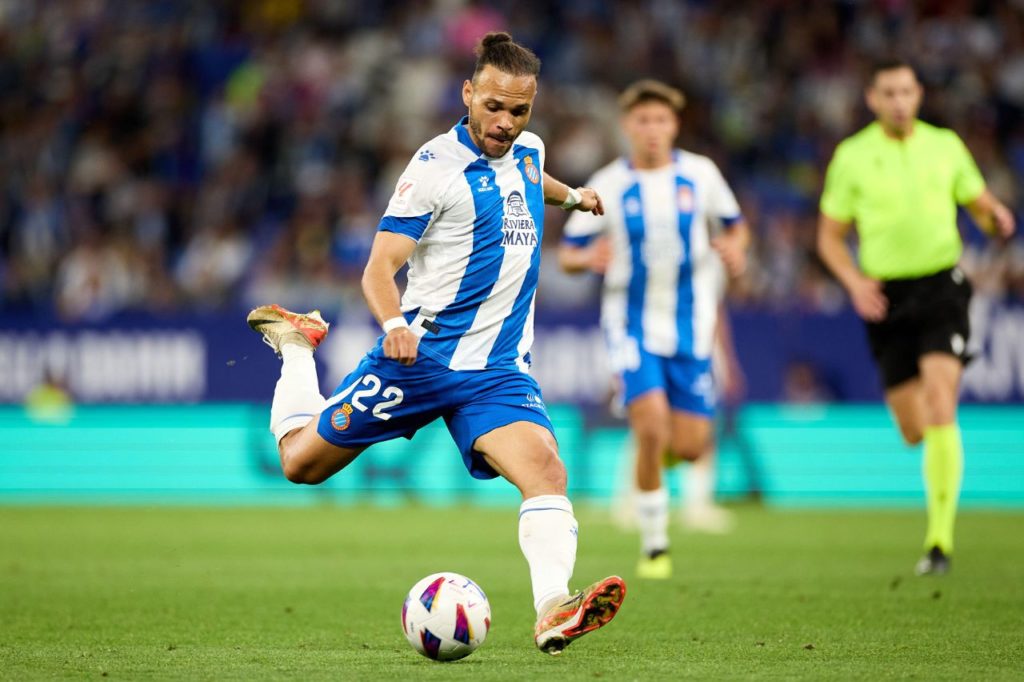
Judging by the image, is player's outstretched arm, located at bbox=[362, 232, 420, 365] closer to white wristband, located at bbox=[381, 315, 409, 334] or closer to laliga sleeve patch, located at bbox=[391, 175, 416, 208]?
white wristband, located at bbox=[381, 315, 409, 334]

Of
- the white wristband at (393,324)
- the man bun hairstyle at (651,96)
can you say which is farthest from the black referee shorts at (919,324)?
the white wristband at (393,324)

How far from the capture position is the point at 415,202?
6.04 metres

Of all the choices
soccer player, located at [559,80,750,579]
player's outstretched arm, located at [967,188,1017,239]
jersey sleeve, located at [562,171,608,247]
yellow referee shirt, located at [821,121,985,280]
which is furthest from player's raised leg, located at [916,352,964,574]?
jersey sleeve, located at [562,171,608,247]

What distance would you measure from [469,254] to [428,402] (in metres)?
0.60

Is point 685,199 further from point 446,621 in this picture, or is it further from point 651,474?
point 446,621

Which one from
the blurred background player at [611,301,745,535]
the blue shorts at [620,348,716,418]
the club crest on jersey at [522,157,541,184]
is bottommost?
the blurred background player at [611,301,745,535]

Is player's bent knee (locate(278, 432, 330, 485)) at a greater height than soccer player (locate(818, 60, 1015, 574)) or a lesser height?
lesser

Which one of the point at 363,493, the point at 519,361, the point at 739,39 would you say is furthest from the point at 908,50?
the point at 519,361

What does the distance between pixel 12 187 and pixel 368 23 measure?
518 centimetres

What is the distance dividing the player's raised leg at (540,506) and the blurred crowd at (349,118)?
11.8 metres

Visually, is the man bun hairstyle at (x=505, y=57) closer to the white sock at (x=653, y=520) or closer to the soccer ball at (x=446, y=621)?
the soccer ball at (x=446, y=621)

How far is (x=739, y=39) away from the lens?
67.5ft

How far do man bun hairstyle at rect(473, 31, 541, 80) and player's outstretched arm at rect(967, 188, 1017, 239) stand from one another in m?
4.12

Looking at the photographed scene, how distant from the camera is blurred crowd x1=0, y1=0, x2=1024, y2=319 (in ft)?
61.4
